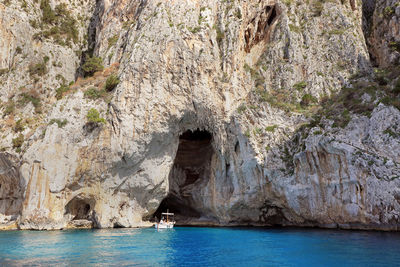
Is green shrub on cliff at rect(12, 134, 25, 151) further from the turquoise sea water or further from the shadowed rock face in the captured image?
the turquoise sea water

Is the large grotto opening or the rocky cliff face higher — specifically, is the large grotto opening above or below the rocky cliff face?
below

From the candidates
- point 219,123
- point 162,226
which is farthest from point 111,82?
point 162,226

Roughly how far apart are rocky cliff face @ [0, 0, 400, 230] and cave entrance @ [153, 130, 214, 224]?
22 cm

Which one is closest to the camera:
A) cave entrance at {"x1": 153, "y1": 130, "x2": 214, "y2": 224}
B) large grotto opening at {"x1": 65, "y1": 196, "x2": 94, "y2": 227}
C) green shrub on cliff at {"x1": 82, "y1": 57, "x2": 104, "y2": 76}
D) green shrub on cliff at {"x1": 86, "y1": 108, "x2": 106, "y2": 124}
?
large grotto opening at {"x1": 65, "y1": 196, "x2": 94, "y2": 227}

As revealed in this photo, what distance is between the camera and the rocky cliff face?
2433cm

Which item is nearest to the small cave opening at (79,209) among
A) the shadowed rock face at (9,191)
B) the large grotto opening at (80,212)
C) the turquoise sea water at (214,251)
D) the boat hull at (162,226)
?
the large grotto opening at (80,212)

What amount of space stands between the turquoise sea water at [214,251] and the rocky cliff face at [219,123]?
545 centimetres

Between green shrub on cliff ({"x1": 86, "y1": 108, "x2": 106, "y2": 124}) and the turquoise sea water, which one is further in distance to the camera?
green shrub on cliff ({"x1": 86, "y1": 108, "x2": 106, "y2": 124})

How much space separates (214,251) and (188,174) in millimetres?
20639

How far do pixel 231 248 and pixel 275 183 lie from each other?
10.2 metres

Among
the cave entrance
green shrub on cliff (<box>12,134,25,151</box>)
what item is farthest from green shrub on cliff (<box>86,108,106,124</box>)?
the cave entrance

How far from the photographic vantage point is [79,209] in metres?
31.8

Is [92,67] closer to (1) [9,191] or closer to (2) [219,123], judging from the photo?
(1) [9,191]

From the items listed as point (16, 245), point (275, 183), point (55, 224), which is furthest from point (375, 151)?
point (55, 224)
